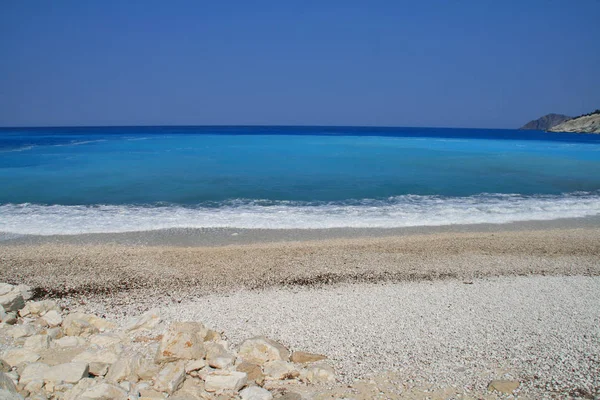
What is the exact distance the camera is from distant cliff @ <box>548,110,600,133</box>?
3509 inches

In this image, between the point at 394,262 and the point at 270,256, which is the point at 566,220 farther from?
Answer: the point at 270,256

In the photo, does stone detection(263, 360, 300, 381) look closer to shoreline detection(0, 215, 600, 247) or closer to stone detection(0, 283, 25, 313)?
stone detection(0, 283, 25, 313)

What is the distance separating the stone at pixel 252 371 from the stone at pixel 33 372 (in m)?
1.89

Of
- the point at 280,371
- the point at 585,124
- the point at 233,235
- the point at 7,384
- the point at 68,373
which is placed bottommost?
the point at 233,235

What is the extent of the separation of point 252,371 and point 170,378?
82 centimetres

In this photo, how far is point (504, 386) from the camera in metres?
4.31

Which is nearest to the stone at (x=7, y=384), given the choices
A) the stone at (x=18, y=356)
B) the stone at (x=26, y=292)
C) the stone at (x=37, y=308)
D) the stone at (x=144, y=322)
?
the stone at (x=18, y=356)

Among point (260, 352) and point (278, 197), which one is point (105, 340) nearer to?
point (260, 352)

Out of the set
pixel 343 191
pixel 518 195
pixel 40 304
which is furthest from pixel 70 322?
pixel 518 195

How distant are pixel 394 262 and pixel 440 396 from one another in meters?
4.23

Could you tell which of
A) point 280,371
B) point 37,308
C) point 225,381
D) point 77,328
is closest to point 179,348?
point 225,381

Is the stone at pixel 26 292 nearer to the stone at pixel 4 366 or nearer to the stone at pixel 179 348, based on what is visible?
the stone at pixel 4 366

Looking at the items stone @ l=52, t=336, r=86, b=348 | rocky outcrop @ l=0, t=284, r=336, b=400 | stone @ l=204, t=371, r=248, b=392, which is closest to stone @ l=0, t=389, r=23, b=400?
rocky outcrop @ l=0, t=284, r=336, b=400

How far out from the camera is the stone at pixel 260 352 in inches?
185
